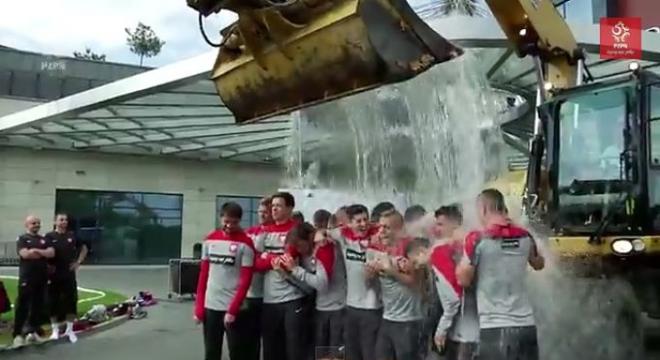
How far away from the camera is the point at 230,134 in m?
22.6

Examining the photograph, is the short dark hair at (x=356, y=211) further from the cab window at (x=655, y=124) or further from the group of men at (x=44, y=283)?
the group of men at (x=44, y=283)

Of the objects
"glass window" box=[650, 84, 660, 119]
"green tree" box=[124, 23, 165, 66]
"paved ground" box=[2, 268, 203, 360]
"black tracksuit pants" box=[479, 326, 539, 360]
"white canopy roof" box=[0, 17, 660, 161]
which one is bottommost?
"paved ground" box=[2, 268, 203, 360]

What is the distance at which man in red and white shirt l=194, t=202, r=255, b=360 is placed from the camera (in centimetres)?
655

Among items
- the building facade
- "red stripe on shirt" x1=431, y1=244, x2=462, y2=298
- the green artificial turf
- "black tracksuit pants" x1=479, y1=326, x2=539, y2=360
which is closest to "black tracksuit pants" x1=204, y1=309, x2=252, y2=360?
Answer: "red stripe on shirt" x1=431, y1=244, x2=462, y2=298

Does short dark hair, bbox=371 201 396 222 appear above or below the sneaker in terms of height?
above

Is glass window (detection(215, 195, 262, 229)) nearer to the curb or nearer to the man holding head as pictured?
the curb

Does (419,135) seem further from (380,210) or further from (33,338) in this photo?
(380,210)

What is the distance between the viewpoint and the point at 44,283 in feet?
31.5

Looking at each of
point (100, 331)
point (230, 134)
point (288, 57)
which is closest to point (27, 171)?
point (230, 134)

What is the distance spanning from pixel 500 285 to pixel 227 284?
2.58 metres

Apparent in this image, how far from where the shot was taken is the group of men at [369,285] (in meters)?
5.20

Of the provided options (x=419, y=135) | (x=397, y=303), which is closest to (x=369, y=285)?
(x=397, y=303)

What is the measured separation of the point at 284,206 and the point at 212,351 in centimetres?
146

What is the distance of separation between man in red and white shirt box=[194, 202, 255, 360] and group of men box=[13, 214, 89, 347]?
3676 millimetres
